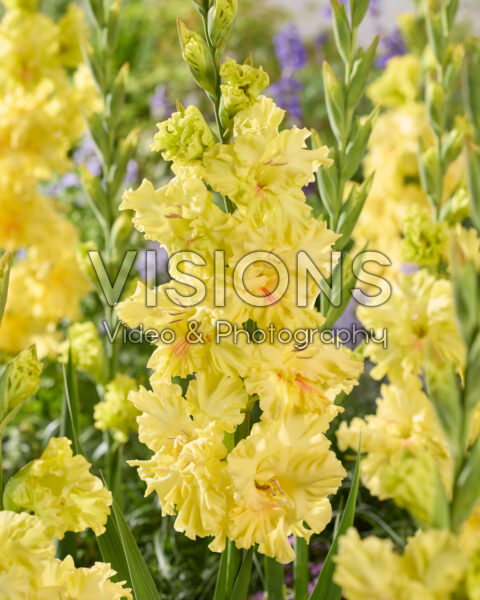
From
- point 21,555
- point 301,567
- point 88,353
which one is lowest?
point 301,567

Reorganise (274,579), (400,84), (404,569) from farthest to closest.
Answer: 1. (400,84)
2. (274,579)
3. (404,569)

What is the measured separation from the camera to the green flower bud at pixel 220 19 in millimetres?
793

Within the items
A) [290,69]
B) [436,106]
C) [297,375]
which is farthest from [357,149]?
[290,69]

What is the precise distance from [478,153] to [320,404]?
0.34m

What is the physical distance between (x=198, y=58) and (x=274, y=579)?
0.68 m

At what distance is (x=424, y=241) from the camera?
1177 millimetres

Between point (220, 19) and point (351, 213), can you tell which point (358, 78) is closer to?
point (351, 213)

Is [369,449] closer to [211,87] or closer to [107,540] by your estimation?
[107,540]

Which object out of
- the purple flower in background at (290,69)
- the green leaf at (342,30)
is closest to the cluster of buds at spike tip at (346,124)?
the green leaf at (342,30)

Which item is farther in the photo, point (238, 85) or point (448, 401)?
point (238, 85)

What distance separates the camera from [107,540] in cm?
95

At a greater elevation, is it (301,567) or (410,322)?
(410,322)

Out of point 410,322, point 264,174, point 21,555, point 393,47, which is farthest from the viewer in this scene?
point 393,47

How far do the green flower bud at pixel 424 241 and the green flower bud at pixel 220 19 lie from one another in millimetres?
515
